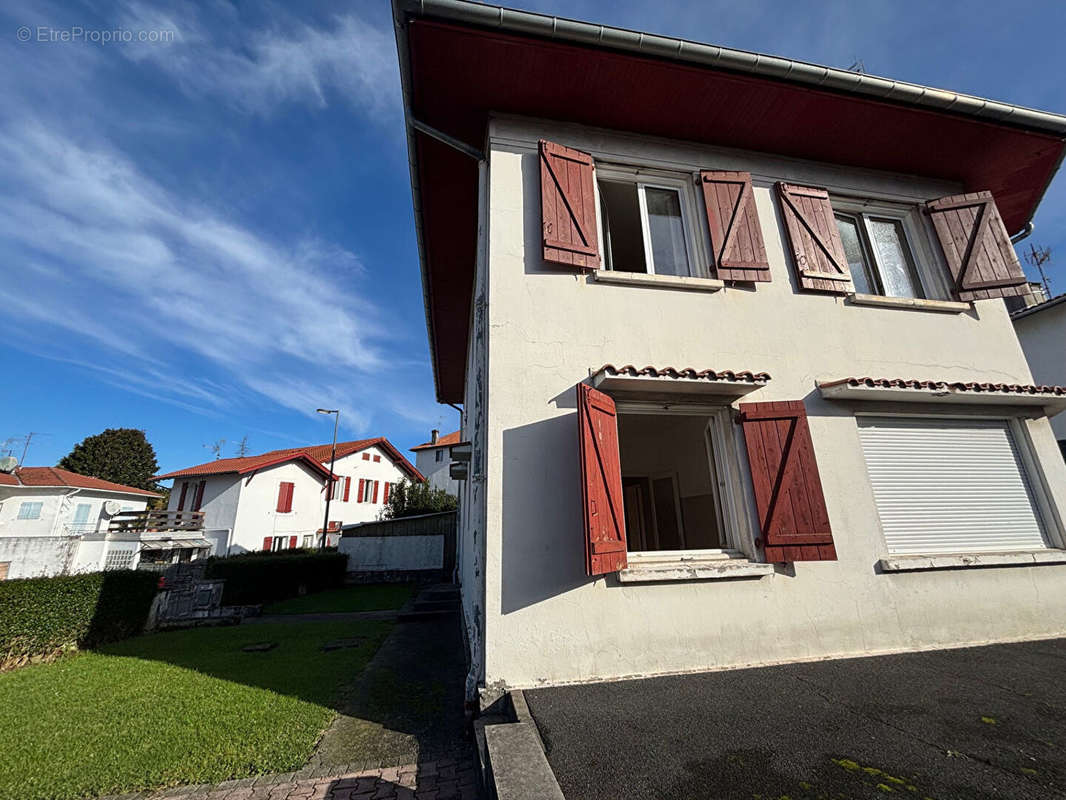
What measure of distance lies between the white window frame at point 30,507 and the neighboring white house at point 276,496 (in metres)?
5.52

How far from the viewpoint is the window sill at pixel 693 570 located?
3848 mm

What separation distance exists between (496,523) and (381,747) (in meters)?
2.01

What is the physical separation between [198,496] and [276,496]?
12.9 feet

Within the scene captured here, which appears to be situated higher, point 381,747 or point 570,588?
point 570,588

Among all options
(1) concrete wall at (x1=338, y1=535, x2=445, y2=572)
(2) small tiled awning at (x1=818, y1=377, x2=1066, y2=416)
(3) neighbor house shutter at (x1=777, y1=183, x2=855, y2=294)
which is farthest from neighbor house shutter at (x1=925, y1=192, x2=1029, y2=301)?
(1) concrete wall at (x1=338, y1=535, x2=445, y2=572)

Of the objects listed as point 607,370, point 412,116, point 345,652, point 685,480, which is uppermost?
point 412,116

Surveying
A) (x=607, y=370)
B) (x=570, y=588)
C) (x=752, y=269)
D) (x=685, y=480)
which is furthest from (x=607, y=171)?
(x=685, y=480)

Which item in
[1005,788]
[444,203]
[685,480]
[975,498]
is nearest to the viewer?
[1005,788]

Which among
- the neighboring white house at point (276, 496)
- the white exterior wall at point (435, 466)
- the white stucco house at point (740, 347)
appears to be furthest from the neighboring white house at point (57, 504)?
the white stucco house at point (740, 347)

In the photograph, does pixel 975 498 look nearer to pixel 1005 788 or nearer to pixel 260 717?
pixel 1005 788

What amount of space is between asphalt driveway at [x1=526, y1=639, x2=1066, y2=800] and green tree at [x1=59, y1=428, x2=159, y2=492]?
5123 centimetres

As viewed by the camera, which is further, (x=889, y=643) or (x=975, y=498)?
(x=975, y=498)

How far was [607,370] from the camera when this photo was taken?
408cm

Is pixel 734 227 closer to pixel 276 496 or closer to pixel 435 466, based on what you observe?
pixel 276 496
